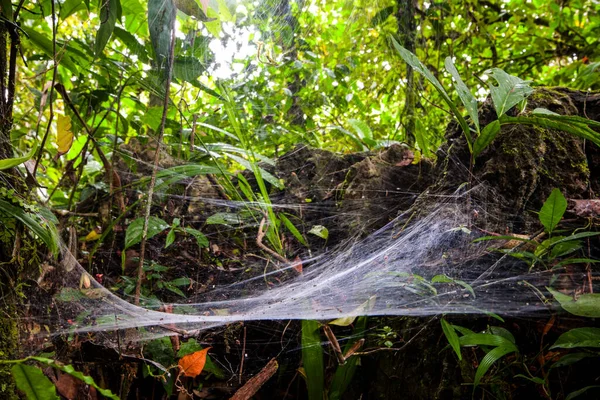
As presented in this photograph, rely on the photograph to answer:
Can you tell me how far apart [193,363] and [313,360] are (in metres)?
0.38

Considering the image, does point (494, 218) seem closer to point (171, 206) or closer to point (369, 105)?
→ point (171, 206)

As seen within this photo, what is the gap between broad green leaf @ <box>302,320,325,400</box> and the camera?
4.22ft

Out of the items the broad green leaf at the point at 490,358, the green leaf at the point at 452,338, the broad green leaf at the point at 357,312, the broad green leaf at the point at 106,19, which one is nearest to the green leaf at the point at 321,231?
the broad green leaf at the point at 357,312

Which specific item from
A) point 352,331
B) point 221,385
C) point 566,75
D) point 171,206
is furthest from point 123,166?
point 566,75

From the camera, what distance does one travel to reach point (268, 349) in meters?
1.48

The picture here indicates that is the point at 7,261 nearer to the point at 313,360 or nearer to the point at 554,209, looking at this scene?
the point at 313,360

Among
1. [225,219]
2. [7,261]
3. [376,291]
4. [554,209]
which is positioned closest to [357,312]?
[376,291]

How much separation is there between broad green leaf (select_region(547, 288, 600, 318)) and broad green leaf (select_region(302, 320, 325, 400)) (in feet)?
2.35

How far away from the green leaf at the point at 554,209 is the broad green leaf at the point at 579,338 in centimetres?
31

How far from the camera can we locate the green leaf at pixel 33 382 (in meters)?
0.80

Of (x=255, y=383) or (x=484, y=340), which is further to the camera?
(x=255, y=383)

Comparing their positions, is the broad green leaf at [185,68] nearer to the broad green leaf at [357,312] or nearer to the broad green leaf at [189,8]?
the broad green leaf at [189,8]

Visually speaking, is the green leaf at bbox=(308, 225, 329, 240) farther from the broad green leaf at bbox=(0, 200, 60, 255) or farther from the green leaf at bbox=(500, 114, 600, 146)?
the broad green leaf at bbox=(0, 200, 60, 255)

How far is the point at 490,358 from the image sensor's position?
1054mm
